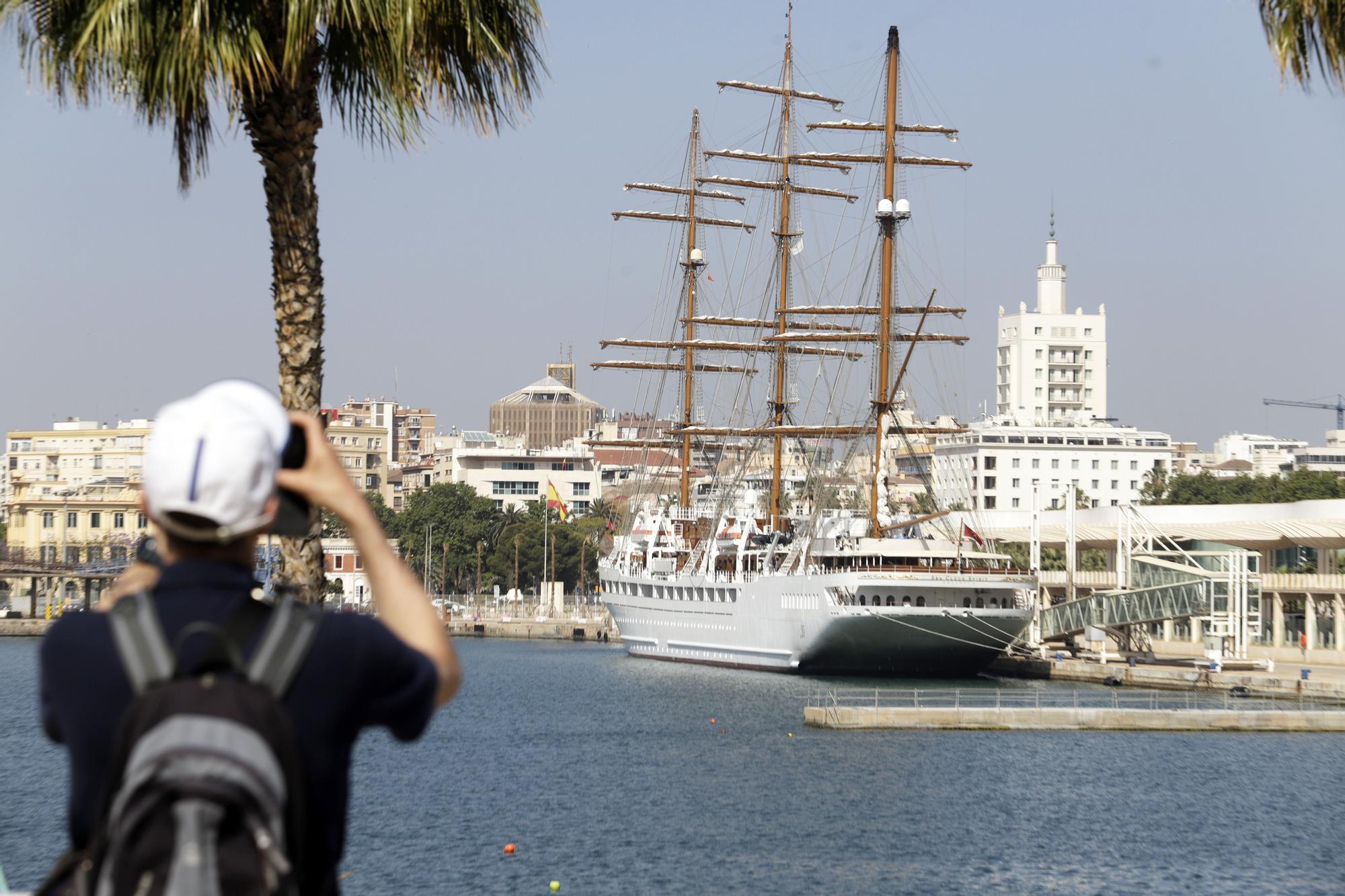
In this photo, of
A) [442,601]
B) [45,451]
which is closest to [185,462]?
[442,601]

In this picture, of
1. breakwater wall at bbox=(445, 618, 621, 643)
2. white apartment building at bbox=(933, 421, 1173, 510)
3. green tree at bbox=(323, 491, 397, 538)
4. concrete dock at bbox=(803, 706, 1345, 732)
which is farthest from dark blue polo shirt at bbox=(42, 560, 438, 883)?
white apartment building at bbox=(933, 421, 1173, 510)

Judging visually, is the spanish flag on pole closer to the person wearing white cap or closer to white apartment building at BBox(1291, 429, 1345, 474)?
white apartment building at BBox(1291, 429, 1345, 474)

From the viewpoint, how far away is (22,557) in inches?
4988

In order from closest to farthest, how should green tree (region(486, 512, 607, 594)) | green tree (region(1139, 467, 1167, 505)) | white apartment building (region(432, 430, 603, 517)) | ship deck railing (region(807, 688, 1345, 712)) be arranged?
ship deck railing (region(807, 688, 1345, 712)) → green tree (region(1139, 467, 1167, 505)) → green tree (region(486, 512, 607, 594)) → white apartment building (region(432, 430, 603, 517))

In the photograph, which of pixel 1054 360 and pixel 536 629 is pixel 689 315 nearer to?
pixel 536 629

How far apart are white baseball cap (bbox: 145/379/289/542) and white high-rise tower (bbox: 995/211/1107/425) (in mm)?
171765

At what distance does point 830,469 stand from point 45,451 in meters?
128

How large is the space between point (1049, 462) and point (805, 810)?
11686 centimetres

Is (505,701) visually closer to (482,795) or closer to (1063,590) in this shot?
(482,795)

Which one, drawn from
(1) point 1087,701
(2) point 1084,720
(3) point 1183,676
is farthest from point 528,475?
(2) point 1084,720

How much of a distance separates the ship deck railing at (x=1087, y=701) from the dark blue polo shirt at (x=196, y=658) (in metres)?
39.1

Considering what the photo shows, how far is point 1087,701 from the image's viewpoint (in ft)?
163

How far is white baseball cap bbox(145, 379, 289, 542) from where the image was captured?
10.2 ft

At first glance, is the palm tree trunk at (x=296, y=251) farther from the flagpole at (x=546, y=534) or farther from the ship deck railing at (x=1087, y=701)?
the flagpole at (x=546, y=534)
